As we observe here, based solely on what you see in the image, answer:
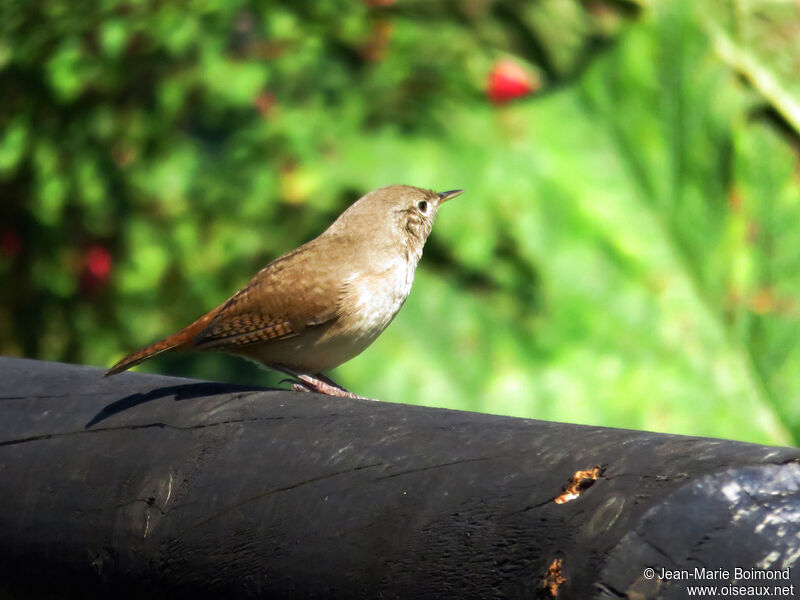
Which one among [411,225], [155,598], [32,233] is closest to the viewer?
[155,598]

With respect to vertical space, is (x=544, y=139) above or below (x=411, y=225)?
above

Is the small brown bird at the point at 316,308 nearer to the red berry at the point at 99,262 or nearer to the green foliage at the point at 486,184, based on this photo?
the green foliage at the point at 486,184

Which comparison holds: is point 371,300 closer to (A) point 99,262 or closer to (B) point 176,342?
(B) point 176,342

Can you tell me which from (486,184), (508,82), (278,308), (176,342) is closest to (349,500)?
(176,342)

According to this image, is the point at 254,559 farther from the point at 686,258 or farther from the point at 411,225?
the point at 686,258

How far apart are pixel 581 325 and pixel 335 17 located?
1.65 meters

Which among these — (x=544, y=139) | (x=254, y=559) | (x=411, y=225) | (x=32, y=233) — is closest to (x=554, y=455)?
(x=254, y=559)

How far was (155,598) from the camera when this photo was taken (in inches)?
68.9

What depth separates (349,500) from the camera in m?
1.62

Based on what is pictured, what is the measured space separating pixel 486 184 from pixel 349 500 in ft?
10.5

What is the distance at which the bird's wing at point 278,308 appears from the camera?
3.32 metres

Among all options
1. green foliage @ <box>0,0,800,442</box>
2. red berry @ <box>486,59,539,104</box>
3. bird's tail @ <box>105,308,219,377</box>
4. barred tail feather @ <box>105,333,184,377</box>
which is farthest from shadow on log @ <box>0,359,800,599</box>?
red berry @ <box>486,59,539,104</box>

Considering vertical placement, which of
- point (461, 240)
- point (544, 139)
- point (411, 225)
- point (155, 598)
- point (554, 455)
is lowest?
point (155, 598)

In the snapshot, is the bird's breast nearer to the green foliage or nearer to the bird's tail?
the bird's tail
